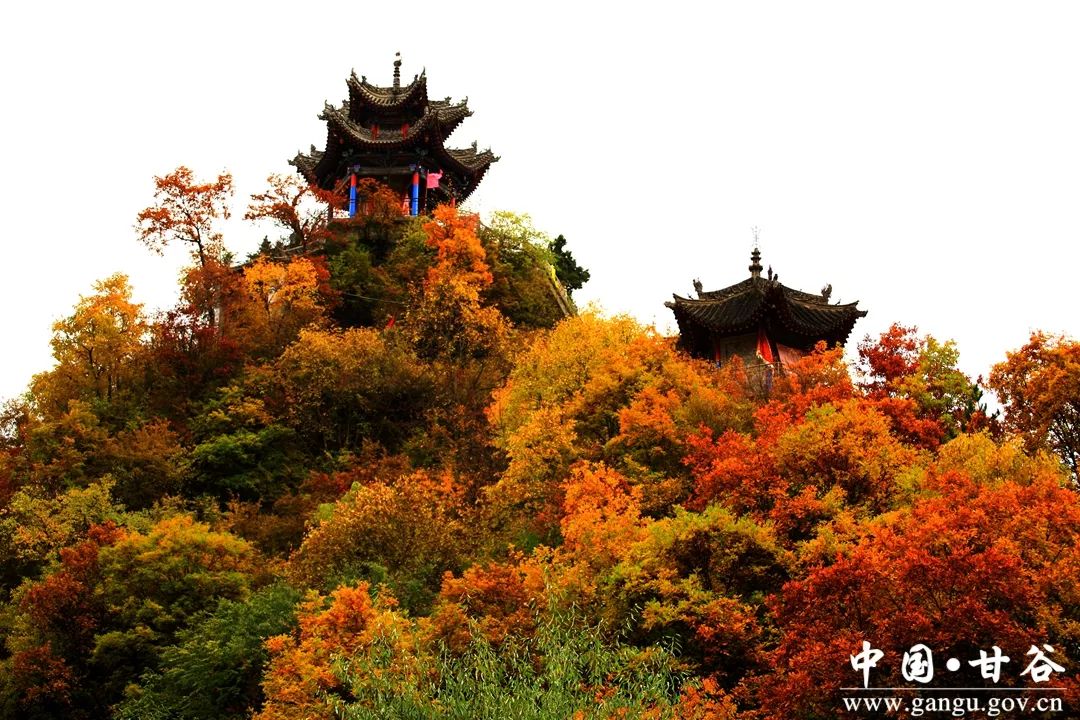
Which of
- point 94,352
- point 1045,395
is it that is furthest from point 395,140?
point 1045,395

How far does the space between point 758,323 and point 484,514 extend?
11.4 meters

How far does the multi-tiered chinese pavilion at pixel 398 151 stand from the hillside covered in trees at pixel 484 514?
34.6 feet

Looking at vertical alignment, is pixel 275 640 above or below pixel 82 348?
below

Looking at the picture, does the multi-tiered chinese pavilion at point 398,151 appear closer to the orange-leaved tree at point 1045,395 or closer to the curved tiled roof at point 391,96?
the curved tiled roof at point 391,96

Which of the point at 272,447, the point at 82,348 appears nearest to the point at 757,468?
the point at 272,447

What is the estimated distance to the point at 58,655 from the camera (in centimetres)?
2434

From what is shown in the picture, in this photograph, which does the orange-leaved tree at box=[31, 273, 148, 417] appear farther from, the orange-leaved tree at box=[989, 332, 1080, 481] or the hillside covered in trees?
the orange-leaved tree at box=[989, 332, 1080, 481]

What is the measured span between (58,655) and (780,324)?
66.6 ft

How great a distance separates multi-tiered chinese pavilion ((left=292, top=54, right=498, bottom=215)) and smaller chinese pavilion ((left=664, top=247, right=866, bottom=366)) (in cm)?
1835

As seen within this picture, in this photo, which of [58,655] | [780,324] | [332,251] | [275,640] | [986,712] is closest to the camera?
[986,712]

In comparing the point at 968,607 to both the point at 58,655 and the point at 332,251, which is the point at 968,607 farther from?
the point at 332,251

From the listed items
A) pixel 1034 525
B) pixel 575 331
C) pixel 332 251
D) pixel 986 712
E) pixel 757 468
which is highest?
pixel 332 251

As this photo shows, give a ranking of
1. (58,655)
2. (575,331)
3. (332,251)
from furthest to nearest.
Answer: (332,251) < (575,331) < (58,655)

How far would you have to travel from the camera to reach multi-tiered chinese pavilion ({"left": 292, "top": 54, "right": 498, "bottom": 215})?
5103 centimetres
